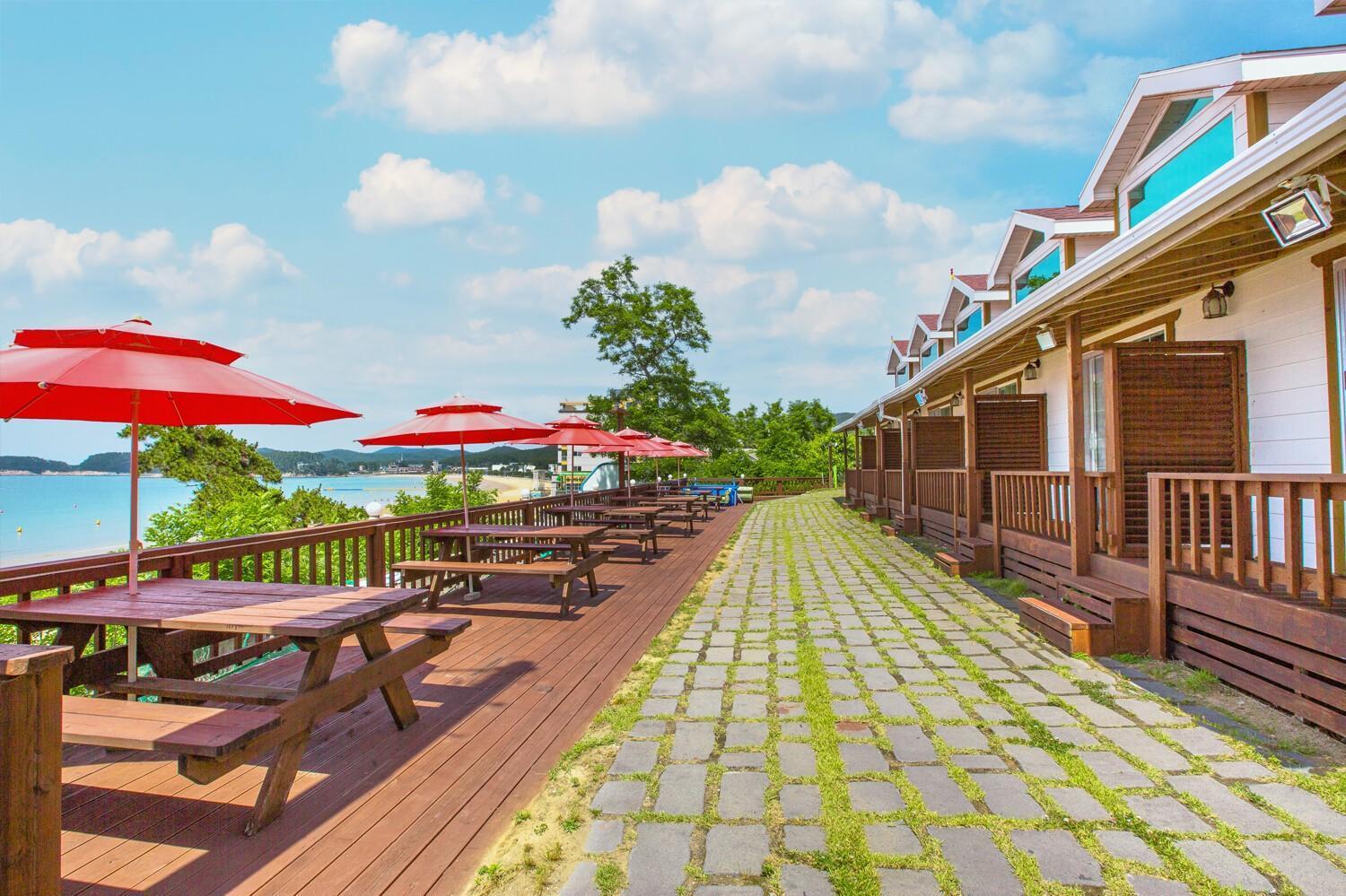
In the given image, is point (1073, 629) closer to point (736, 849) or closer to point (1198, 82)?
point (736, 849)

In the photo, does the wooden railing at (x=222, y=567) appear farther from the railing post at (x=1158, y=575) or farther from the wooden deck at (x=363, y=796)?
the railing post at (x=1158, y=575)

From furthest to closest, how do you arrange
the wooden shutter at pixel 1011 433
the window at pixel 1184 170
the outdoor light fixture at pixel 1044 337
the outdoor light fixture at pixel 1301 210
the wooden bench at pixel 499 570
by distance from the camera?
the wooden shutter at pixel 1011 433
the window at pixel 1184 170
the outdoor light fixture at pixel 1044 337
the wooden bench at pixel 499 570
the outdoor light fixture at pixel 1301 210

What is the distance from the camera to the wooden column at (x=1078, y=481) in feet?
16.9

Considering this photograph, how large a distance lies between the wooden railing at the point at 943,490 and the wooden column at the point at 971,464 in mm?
95

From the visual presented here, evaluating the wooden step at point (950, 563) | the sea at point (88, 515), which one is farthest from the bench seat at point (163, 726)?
the sea at point (88, 515)

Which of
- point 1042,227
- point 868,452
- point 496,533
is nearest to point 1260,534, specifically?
point 496,533

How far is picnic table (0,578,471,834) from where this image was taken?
2.16 meters

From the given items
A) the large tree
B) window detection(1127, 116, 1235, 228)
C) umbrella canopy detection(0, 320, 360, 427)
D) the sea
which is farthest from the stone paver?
the large tree

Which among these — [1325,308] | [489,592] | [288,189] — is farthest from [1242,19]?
[288,189]

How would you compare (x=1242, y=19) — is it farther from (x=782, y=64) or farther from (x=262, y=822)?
(x=262, y=822)

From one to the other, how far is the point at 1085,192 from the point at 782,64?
507 cm

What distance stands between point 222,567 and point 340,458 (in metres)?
46.1

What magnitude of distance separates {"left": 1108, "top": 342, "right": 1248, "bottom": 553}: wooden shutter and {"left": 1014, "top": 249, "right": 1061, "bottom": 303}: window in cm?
515

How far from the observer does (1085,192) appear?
927cm
